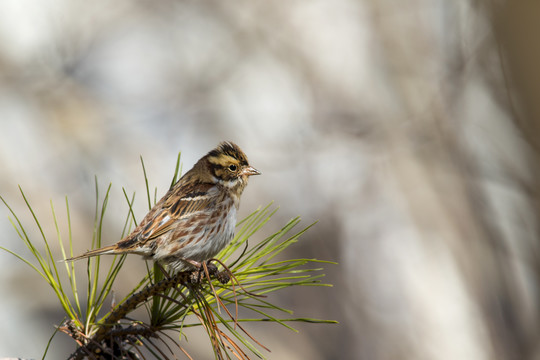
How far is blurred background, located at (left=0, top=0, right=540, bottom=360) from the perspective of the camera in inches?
251

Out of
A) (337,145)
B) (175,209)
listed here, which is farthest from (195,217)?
(337,145)

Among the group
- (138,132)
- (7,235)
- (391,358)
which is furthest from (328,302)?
(7,235)

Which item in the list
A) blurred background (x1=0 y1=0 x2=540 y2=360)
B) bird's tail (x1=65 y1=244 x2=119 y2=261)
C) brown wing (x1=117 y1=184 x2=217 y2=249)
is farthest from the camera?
blurred background (x1=0 y1=0 x2=540 y2=360)

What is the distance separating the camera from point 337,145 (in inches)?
271

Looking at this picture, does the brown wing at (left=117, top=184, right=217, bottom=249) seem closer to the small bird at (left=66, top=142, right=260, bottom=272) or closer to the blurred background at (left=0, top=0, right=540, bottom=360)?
the small bird at (left=66, top=142, right=260, bottom=272)

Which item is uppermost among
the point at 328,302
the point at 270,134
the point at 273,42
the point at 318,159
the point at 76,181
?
the point at 273,42

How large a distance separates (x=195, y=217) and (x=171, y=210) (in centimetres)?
12

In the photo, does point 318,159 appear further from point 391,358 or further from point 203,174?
point 203,174

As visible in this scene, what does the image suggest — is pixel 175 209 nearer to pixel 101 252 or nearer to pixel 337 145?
pixel 101 252

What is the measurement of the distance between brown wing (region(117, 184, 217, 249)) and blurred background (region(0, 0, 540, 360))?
367 centimetres

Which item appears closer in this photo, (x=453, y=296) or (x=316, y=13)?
(x=453, y=296)

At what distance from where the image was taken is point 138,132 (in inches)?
264

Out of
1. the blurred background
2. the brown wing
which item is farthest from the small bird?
the blurred background

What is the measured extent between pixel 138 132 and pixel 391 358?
11.9 ft
